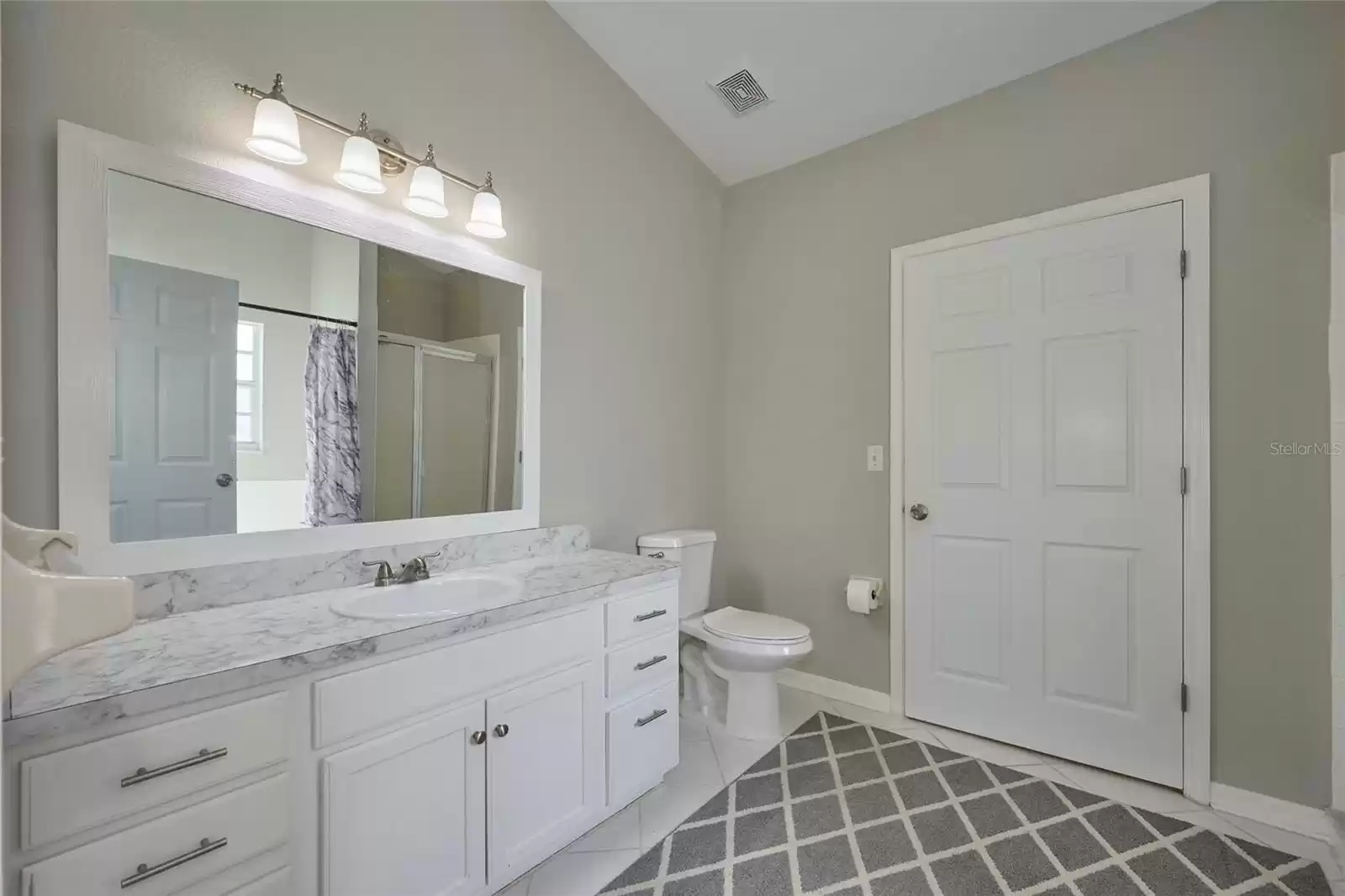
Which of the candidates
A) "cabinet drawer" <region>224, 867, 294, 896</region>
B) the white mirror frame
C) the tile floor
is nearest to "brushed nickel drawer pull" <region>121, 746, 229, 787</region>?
"cabinet drawer" <region>224, 867, 294, 896</region>

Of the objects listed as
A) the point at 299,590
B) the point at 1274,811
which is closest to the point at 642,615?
the point at 299,590

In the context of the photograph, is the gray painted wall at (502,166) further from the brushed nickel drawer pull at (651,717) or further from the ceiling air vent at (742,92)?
the brushed nickel drawer pull at (651,717)

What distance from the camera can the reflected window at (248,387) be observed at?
1542 mm

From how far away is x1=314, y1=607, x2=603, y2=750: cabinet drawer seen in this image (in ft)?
4.06

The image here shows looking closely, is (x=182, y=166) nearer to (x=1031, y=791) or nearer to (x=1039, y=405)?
(x=1039, y=405)

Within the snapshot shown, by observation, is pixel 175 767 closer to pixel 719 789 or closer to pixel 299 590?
pixel 299 590

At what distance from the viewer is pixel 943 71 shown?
7.79ft

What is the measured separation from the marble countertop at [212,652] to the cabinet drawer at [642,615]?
15 centimetres

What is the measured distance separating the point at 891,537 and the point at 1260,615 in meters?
1.15

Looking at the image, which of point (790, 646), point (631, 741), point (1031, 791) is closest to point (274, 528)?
point (631, 741)

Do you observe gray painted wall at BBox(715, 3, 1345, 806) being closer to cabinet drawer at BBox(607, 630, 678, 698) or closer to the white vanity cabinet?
cabinet drawer at BBox(607, 630, 678, 698)

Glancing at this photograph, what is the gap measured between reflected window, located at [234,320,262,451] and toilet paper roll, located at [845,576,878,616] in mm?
2190

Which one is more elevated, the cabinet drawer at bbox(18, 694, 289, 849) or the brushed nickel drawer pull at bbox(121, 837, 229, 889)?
the cabinet drawer at bbox(18, 694, 289, 849)

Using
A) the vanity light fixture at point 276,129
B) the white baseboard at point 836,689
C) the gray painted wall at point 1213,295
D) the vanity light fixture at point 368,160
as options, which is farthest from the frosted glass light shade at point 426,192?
the white baseboard at point 836,689
